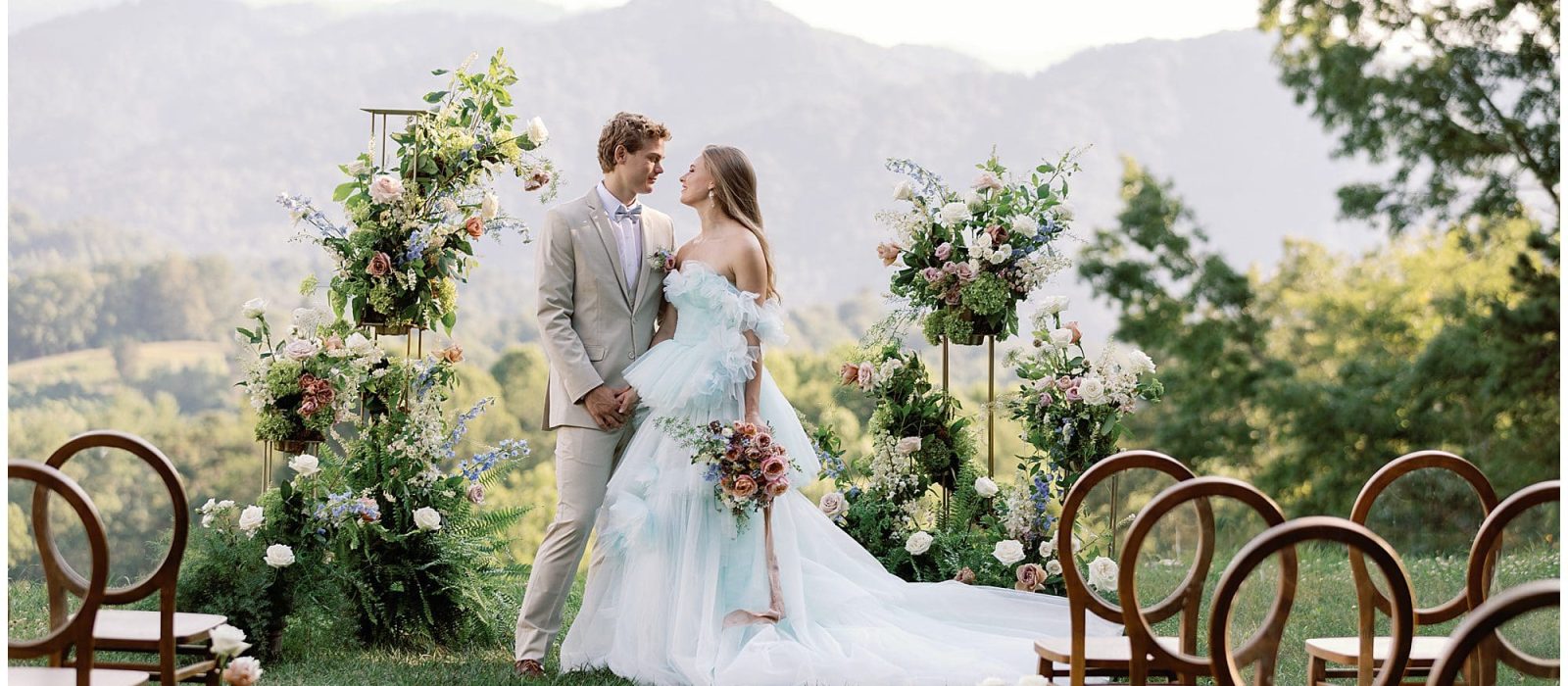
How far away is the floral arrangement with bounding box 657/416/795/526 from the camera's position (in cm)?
484

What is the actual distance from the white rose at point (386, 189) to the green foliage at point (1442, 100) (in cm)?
1130

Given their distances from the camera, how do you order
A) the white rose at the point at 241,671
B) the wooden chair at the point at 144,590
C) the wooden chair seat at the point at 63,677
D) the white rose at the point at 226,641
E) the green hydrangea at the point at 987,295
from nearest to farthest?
the white rose at the point at 226,641 → the white rose at the point at 241,671 → the wooden chair seat at the point at 63,677 → the wooden chair at the point at 144,590 → the green hydrangea at the point at 987,295

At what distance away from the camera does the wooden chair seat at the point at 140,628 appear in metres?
3.73

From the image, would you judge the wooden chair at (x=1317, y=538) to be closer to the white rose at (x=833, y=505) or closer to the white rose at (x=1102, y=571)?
the white rose at (x=1102, y=571)

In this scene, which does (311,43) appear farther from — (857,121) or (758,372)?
(758,372)

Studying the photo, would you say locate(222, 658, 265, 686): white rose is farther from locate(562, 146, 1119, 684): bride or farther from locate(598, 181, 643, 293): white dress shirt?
locate(598, 181, 643, 293): white dress shirt

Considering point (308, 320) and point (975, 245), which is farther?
point (975, 245)

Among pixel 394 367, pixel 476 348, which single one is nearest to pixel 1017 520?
pixel 394 367

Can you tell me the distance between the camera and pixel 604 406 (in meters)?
5.00

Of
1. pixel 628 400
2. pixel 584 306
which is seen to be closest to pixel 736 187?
pixel 584 306

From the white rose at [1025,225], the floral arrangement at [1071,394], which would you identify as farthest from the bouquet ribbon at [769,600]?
the white rose at [1025,225]

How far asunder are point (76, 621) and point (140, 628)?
Result: 0.86 meters

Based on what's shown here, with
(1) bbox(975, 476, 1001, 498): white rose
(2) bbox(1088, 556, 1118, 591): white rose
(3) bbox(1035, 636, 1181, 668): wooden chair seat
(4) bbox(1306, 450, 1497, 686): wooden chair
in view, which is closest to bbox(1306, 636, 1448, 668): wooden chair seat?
(4) bbox(1306, 450, 1497, 686): wooden chair

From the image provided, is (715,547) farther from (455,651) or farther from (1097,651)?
(1097,651)
